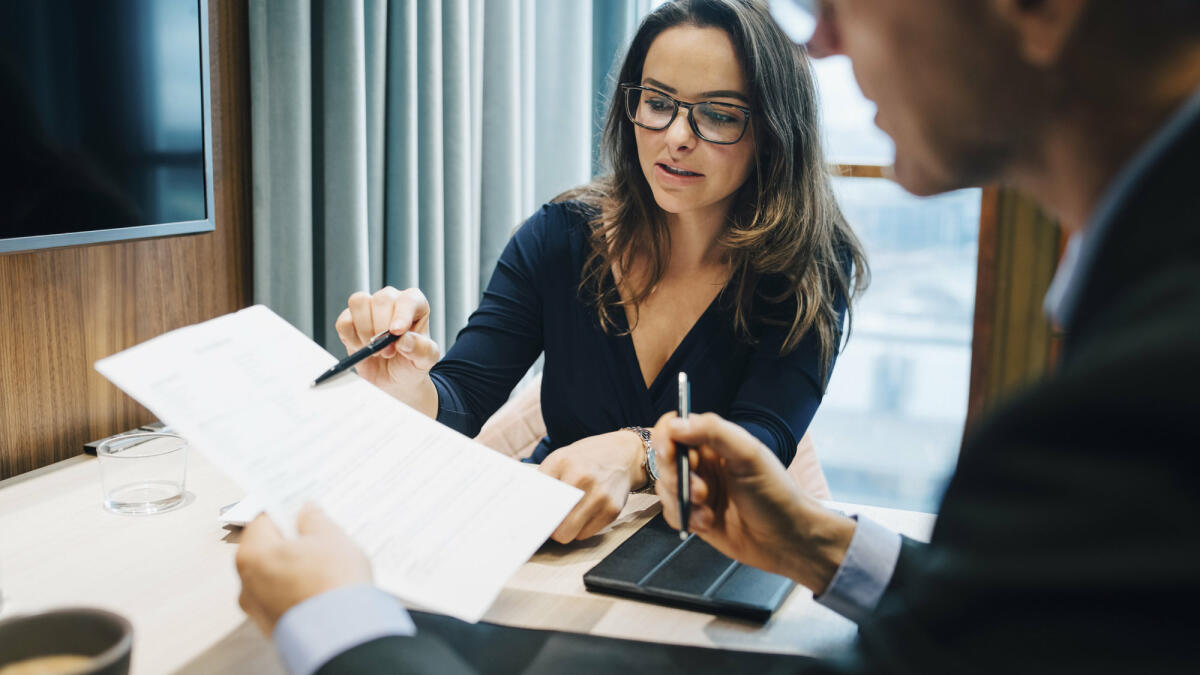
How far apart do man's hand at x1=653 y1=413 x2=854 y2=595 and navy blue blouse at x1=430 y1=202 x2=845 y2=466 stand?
0.50 m

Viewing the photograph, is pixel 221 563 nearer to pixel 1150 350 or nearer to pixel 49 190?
pixel 49 190

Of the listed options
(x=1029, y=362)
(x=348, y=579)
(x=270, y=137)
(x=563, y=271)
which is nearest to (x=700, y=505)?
(x=348, y=579)

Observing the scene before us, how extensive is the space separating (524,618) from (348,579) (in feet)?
0.72

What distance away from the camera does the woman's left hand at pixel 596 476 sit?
0.92 meters

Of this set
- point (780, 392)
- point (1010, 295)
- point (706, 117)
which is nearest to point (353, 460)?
point (780, 392)

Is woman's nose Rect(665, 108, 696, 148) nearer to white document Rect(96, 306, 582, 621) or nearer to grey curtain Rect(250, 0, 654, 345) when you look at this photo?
grey curtain Rect(250, 0, 654, 345)

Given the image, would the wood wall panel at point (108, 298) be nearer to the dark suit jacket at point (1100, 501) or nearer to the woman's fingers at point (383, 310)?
the woman's fingers at point (383, 310)

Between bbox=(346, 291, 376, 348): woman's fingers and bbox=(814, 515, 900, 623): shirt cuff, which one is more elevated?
bbox=(346, 291, 376, 348): woman's fingers

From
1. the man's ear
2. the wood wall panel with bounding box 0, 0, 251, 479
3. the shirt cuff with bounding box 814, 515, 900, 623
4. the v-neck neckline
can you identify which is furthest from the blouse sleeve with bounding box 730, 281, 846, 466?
the wood wall panel with bounding box 0, 0, 251, 479

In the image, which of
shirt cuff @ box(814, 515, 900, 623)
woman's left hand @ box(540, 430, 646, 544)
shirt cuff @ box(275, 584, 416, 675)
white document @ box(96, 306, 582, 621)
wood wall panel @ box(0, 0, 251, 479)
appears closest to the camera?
shirt cuff @ box(275, 584, 416, 675)

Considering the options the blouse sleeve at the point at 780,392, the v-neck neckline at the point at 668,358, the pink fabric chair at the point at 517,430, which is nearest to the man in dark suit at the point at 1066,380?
the blouse sleeve at the point at 780,392

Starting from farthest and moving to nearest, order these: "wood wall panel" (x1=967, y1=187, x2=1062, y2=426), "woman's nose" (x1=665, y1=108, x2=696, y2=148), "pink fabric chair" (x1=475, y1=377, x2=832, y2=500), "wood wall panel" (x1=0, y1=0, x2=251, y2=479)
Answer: "wood wall panel" (x1=967, y1=187, x2=1062, y2=426), "pink fabric chair" (x1=475, y1=377, x2=832, y2=500), "woman's nose" (x1=665, y1=108, x2=696, y2=148), "wood wall panel" (x1=0, y1=0, x2=251, y2=479)

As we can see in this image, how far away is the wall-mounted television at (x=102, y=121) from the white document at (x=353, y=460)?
1.60 ft

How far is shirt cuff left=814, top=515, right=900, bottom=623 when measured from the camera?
0.79m
